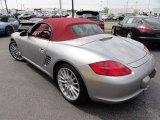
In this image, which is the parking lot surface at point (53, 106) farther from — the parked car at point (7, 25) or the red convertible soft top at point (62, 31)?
the parked car at point (7, 25)

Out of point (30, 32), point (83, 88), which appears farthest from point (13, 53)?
point (83, 88)

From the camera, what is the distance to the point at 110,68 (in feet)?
9.04

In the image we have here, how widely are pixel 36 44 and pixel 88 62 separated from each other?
1.81 m

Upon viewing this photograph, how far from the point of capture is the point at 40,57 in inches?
161

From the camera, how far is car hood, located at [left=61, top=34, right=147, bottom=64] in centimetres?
302

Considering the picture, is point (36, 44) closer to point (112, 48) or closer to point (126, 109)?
point (112, 48)

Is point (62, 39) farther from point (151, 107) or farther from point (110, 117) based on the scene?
point (151, 107)

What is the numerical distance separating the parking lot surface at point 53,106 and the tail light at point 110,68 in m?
0.74

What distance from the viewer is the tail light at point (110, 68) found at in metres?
2.74

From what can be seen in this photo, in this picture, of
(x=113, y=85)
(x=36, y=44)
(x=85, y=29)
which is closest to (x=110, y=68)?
(x=113, y=85)

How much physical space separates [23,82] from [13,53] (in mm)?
2073

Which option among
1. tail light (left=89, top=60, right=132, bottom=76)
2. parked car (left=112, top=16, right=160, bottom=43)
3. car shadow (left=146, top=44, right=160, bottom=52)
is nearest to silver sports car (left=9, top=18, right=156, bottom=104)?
tail light (left=89, top=60, right=132, bottom=76)

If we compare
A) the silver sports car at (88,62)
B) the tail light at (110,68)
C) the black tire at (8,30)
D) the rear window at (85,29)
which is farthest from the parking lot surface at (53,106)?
the black tire at (8,30)

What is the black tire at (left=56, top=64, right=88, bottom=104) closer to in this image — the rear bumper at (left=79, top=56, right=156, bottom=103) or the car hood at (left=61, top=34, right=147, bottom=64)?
the rear bumper at (left=79, top=56, right=156, bottom=103)
